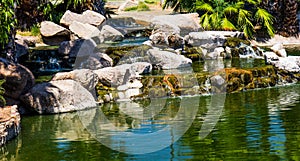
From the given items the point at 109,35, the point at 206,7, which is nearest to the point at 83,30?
the point at 109,35

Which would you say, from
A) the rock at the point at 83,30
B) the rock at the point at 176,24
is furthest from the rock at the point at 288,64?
the rock at the point at 83,30

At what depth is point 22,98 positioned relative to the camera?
1600 centimetres

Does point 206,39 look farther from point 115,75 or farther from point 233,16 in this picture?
point 115,75

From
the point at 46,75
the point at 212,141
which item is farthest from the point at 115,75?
the point at 212,141

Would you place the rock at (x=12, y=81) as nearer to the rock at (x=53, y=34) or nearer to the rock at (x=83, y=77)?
the rock at (x=83, y=77)

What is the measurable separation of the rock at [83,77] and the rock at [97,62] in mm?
3854

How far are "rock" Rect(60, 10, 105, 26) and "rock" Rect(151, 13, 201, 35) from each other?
3044 mm

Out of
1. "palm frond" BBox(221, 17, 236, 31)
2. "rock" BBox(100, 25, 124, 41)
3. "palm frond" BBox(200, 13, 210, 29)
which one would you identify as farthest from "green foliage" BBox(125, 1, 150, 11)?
"rock" BBox(100, 25, 124, 41)

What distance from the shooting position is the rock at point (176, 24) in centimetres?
2730

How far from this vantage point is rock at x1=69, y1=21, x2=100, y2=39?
2809 centimetres

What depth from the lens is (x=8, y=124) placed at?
12.4 metres

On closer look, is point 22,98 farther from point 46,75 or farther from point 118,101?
point 46,75

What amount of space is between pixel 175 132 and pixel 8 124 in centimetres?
366

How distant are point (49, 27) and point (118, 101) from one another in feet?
38.0
